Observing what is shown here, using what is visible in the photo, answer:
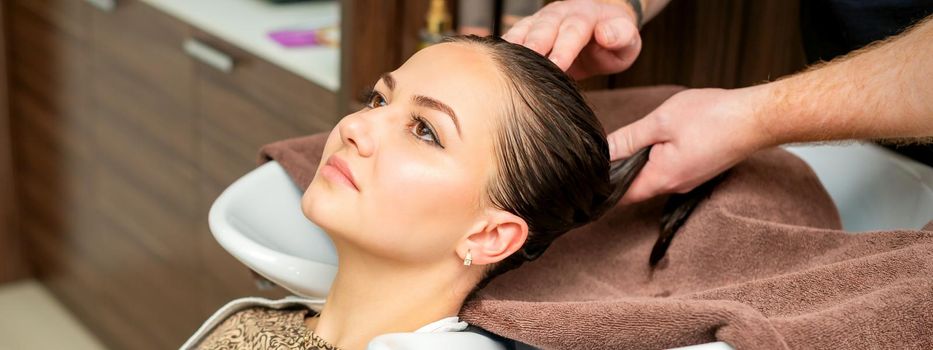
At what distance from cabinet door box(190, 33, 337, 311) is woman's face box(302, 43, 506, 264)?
0.92 meters

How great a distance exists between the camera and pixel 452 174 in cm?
108

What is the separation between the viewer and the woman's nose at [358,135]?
1.09m

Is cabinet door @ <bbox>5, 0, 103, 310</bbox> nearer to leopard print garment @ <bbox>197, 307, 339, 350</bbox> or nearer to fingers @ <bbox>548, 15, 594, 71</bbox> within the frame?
leopard print garment @ <bbox>197, 307, 339, 350</bbox>

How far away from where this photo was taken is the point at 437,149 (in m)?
1.09

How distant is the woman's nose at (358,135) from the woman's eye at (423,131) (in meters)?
0.04

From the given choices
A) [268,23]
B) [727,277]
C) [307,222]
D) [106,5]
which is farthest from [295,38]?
[727,277]

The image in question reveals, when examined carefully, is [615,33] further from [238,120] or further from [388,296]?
[238,120]

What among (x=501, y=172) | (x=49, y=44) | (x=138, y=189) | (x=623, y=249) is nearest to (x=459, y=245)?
(x=501, y=172)

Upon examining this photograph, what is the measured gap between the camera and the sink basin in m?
1.20

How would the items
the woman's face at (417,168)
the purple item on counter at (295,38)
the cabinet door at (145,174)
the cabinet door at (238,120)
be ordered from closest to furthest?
1. the woman's face at (417,168)
2. the cabinet door at (238,120)
3. the purple item on counter at (295,38)
4. the cabinet door at (145,174)

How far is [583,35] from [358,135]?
1.11 feet

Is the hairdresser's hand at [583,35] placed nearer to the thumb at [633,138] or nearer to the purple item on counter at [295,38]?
the thumb at [633,138]

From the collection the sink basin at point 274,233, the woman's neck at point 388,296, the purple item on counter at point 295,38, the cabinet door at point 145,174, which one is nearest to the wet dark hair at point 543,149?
the woman's neck at point 388,296

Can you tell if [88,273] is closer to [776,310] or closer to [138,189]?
[138,189]
